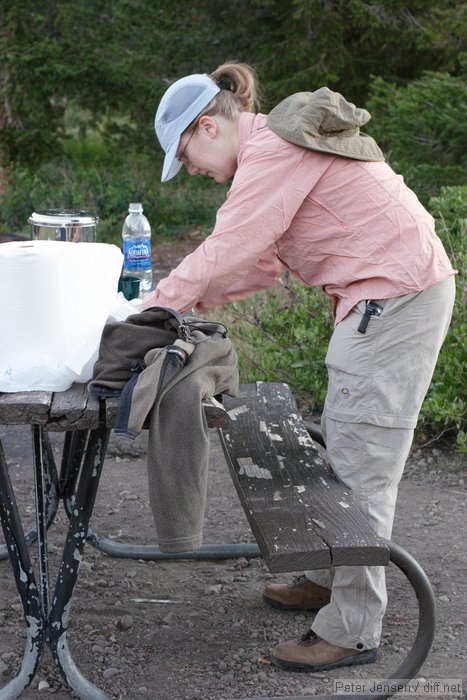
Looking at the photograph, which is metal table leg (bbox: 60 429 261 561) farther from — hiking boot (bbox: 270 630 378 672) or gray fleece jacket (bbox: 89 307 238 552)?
gray fleece jacket (bbox: 89 307 238 552)

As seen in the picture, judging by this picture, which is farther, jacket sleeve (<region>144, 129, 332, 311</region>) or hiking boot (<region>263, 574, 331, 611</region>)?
hiking boot (<region>263, 574, 331, 611</region>)

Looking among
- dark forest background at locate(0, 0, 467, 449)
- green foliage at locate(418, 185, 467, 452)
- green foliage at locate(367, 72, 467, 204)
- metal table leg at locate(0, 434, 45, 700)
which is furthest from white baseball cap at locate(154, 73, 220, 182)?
dark forest background at locate(0, 0, 467, 449)

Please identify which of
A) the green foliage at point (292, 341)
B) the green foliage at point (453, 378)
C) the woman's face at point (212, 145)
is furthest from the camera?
the green foliage at point (292, 341)

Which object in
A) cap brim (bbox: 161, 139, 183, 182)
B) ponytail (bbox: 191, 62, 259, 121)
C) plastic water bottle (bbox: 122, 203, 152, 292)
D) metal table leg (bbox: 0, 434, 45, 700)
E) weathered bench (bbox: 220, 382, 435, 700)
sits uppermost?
ponytail (bbox: 191, 62, 259, 121)

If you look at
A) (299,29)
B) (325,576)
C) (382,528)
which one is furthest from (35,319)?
(299,29)

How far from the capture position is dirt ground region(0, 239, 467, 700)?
9.77 ft

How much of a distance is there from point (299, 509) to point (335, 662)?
0.57 metres

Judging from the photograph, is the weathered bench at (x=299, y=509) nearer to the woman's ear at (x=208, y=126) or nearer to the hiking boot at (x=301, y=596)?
the hiking boot at (x=301, y=596)

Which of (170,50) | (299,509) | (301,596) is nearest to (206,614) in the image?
(301,596)

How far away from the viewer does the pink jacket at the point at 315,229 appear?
2.72 m

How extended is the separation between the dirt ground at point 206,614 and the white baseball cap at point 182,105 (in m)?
1.56

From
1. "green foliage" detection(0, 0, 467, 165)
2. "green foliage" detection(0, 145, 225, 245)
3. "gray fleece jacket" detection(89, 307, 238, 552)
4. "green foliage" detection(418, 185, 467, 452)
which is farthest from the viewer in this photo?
"green foliage" detection(0, 145, 225, 245)

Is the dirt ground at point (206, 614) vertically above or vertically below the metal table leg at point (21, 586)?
below

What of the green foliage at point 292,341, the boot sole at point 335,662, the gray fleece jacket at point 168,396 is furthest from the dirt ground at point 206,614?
the green foliage at point 292,341
